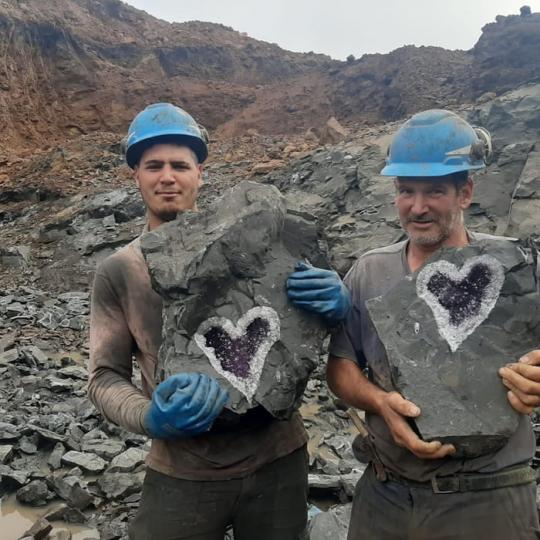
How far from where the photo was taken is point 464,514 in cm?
216

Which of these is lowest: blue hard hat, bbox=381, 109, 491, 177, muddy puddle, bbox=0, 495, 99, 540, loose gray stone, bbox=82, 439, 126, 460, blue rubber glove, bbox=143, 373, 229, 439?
muddy puddle, bbox=0, 495, 99, 540

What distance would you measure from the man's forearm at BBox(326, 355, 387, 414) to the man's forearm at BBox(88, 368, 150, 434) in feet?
2.52

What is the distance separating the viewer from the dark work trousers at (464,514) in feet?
7.09

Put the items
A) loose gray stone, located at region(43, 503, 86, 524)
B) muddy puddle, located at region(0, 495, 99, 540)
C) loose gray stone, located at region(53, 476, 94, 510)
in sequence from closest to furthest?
muddy puddle, located at region(0, 495, 99, 540) → loose gray stone, located at region(43, 503, 86, 524) → loose gray stone, located at region(53, 476, 94, 510)

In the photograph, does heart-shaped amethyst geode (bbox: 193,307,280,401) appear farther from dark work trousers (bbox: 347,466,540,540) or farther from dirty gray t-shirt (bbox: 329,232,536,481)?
dark work trousers (bbox: 347,466,540,540)

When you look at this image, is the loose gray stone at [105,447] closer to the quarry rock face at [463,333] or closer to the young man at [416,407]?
the young man at [416,407]

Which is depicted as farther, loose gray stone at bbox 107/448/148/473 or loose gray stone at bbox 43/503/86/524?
loose gray stone at bbox 107/448/148/473

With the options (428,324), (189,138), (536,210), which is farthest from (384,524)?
(536,210)

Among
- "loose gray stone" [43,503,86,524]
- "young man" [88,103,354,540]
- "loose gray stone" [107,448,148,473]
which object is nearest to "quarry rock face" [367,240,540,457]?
"young man" [88,103,354,540]

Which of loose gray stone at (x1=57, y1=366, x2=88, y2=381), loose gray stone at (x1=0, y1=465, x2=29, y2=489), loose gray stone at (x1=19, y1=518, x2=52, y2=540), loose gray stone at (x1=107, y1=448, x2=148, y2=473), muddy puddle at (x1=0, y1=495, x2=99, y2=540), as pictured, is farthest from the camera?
loose gray stone at (x1=57, y1=366, x2=88, y2=381)

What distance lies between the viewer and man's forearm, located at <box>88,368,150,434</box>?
7.04 ft

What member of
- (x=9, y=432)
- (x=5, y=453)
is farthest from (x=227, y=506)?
(x=9, y=432)

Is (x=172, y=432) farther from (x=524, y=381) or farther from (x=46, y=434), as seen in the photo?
(x=46, y=434)

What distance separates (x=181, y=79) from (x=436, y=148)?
23.9 metres
